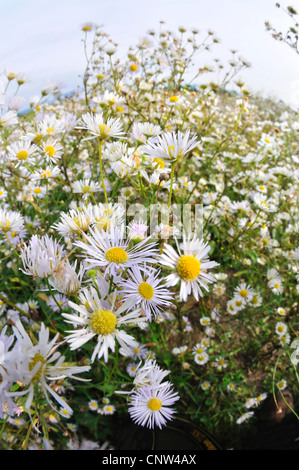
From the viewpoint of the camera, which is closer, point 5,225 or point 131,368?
point 5,225

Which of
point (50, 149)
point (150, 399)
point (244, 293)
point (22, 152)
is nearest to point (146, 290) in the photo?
point (150, 399)

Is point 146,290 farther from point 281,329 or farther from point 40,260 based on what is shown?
point 281,329

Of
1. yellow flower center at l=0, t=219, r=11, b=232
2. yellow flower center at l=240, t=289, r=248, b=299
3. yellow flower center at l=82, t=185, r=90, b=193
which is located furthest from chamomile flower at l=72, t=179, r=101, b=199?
yellow flower center at l=240, t=289, r=248, b=299

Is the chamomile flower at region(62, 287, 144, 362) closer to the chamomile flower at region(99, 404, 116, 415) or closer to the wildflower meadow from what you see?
the wildflower meadow

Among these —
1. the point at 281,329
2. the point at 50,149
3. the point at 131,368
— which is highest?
the point at 50,149

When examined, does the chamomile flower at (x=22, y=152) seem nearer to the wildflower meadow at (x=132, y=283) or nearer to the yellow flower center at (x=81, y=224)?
the wildflower meadow at (x=132, y=283)

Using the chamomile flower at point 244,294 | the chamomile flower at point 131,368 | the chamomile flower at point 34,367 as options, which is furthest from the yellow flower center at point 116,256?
the chamomile flower at point 244,294
